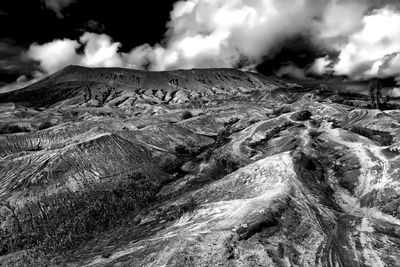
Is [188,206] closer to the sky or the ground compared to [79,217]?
closer to the ground

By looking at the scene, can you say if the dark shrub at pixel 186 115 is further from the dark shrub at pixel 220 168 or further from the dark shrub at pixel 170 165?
the dark shrub at pixel 220 168

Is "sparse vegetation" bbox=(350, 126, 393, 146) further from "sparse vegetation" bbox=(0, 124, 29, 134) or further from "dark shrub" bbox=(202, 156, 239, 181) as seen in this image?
"sparse vegetation" bbox=(0, 124, 29, 134)

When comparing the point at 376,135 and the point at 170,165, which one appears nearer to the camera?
the point at 170,165

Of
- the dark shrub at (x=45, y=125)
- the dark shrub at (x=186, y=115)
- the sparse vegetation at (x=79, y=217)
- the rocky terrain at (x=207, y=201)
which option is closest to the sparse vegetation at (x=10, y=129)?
the dark shrub at (x=45, y=125)

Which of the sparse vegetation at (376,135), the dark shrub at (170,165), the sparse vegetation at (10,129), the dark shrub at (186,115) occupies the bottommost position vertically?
the sparse vegetation at (376,135)

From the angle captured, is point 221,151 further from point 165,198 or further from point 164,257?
point 164,257

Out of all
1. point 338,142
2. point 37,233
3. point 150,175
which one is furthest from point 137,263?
point 338,142

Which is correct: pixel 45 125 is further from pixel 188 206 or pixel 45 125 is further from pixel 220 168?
pixel 188 206

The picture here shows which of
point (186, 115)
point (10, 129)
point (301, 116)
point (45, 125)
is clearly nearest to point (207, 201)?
point (301, 116)

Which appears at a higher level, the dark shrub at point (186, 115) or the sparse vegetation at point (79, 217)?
the dark shrub at point (186, 115)

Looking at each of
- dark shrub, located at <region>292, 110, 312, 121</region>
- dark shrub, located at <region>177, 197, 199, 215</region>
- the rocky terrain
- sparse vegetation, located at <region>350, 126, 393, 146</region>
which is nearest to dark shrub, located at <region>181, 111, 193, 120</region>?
dark shrub, located at <region>292, 110, 312, 121</region>

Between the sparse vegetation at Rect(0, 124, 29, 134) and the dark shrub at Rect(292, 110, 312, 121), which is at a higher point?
the sparse vegetation at Rect(0, 124, 29, 134)

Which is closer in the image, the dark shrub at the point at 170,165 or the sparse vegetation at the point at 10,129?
the dark shrub at the point at 170,165
